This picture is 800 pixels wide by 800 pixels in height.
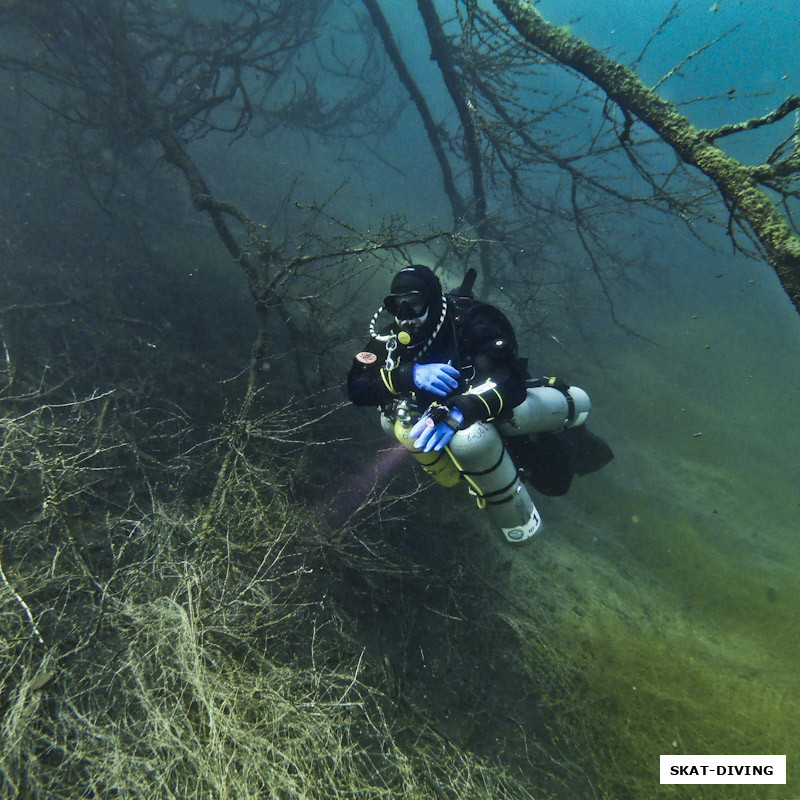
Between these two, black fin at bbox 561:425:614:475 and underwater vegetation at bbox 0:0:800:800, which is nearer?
underwater vegetation at bbox 0:0:800:800

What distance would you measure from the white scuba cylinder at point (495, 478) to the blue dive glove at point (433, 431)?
21 cm

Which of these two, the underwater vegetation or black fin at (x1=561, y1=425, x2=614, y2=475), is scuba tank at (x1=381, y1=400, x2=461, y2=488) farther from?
black fin at (x1=561, y1=425, x2=614, y2=475)

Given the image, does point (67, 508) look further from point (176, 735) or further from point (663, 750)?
point (663, 750)

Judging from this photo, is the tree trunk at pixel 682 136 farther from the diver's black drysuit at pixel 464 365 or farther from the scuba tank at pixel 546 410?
the scuba tank at pixel 546 410

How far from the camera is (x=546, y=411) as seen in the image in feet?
10.6

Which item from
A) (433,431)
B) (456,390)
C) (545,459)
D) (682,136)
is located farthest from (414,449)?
(682,136)

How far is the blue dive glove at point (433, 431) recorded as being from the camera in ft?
7.91

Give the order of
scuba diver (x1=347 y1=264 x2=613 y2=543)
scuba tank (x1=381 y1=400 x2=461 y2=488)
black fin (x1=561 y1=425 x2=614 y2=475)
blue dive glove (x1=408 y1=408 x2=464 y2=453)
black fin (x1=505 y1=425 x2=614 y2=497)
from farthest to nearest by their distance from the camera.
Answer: black fin (x1=561 y1=425 x2=614 y2=475)
black fin (x1=505 y1=425 x2=614 y2=497)
scuba tank (x1=381 y1=400 x2=461 y2=488)
scuba diver (x1=347 y1=264 x2=613 y2=543)
blue dive glove (x1=408 y1=408 x2=464 y2=453)

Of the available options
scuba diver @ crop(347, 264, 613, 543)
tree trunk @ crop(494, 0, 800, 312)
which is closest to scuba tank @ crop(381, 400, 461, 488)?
scuba diver @ crop(347, 264, 613, 543)

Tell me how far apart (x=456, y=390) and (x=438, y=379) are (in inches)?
7.4

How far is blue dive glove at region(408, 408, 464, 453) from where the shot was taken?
241 centimetres

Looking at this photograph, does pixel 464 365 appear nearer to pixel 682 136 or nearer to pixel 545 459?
pixel 545 459

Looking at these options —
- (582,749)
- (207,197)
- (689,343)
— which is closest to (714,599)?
(582,749)

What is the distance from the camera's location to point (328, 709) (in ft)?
8.32
